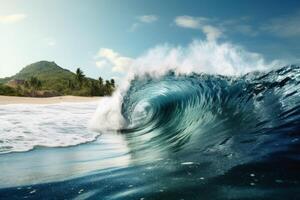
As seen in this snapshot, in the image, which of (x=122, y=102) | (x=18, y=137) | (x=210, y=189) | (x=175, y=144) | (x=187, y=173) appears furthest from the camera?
(x=122, y=102)

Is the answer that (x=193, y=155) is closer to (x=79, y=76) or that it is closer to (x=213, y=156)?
(x=213, y=156)

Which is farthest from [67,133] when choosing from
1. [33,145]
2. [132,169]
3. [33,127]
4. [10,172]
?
[132,169]

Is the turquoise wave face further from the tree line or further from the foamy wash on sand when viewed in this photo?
the tree line

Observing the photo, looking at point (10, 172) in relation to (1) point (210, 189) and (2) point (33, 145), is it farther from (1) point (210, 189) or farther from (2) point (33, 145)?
(1) point (210, 189)

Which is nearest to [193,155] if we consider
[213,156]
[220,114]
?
[213,156]

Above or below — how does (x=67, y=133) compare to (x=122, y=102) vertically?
below

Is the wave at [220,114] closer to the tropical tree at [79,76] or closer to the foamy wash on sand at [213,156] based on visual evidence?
the foamy wash on sand at [213,156]

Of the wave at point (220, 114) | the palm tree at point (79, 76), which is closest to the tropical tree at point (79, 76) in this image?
the palm tree at point (79, 76)

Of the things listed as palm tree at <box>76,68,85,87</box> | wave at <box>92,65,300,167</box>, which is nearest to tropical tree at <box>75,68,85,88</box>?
palm tree at <box>76,68,85,87</box>

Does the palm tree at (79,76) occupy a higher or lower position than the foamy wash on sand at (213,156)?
higher
